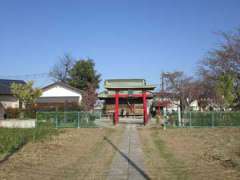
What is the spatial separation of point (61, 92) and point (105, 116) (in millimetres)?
10392

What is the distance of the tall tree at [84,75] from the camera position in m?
58.9

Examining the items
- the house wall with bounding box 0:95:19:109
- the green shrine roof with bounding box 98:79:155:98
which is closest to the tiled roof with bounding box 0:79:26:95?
the house wall with bounding box 0:95:19:109

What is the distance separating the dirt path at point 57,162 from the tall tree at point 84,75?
43684 mm

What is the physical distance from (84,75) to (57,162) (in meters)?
49.1

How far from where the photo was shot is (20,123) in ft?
88.4

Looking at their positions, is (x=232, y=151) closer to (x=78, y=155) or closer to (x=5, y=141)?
(x=78, y=155)

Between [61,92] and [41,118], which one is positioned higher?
[61,92]

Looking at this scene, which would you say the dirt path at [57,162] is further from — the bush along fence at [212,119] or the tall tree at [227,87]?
the tall tree at [227,87]

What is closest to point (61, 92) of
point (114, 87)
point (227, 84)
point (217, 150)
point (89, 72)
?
point (89, 72)

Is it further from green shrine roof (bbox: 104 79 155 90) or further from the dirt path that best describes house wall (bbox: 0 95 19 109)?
the dirt path

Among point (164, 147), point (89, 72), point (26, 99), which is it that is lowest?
point (164, 147)

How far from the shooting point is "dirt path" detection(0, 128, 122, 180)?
906 centimetres

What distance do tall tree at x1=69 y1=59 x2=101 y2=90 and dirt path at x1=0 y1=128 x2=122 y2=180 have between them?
4368cm

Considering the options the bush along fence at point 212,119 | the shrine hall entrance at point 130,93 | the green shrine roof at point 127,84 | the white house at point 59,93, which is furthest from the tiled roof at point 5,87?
the bush along fence at point 212,119
